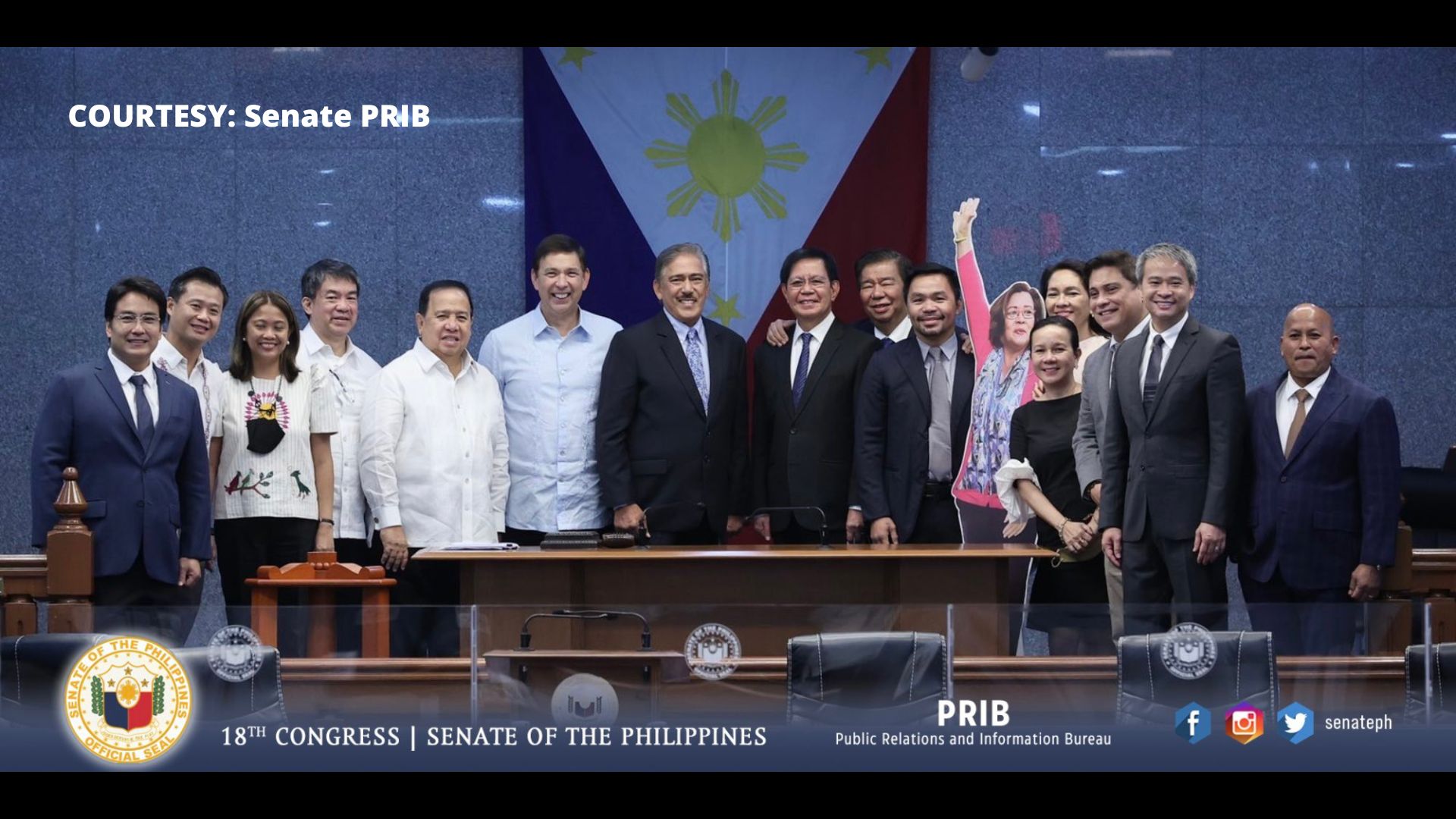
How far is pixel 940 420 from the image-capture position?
5.62 metres

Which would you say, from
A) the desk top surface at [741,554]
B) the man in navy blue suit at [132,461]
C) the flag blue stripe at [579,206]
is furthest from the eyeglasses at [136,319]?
the flag blue stripe at [579,206]

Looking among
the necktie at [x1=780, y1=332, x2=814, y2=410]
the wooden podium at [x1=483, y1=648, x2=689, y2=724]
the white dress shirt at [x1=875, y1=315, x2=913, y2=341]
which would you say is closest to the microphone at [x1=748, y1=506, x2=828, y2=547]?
the necktie at [x1=780, y1=332, x2=814, y2=410]

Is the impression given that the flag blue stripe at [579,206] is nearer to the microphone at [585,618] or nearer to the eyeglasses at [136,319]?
the eyeglasses at [136,319]

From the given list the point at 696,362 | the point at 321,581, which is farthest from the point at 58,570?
the point at 696,362

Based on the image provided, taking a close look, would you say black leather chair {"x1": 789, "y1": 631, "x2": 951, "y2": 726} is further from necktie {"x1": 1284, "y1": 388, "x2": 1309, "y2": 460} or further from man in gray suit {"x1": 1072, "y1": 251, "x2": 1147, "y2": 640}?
necktie {"x1": 1284, "y1": 388, "x2": 1309, "y2": 460}

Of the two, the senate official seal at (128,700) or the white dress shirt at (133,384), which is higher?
the white dress shirt at (133,384)

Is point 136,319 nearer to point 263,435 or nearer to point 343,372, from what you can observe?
point 263,435

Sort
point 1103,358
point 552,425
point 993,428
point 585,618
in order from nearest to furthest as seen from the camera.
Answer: point 585,618 → point 1103,358 → point 993,428 → point 552,425

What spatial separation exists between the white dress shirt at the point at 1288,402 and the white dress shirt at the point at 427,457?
8.33 ft

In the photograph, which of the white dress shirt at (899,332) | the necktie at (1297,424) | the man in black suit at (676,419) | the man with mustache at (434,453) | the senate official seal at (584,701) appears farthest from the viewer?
the white dress shirt at (899,332)

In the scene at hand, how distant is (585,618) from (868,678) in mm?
684

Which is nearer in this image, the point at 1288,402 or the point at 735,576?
the point at 735,576

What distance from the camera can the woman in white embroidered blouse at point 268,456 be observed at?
5.32 m

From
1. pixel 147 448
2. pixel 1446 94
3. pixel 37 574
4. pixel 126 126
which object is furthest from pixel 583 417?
pixel 1446 94
